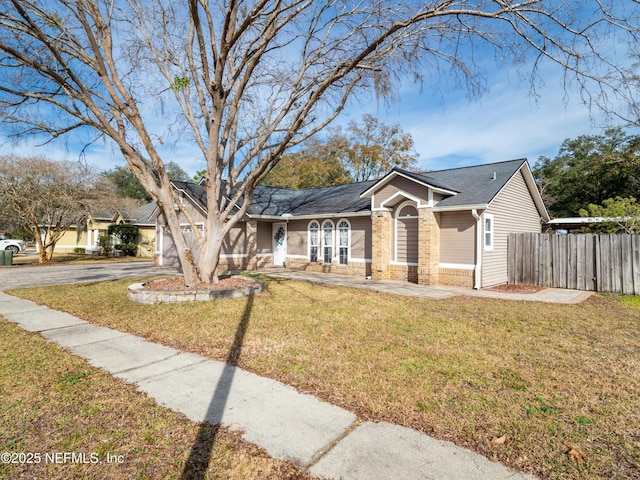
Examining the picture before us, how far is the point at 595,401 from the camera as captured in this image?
3.56 m

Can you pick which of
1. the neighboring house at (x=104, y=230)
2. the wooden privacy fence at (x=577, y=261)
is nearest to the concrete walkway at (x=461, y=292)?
the wooden privacy fence at (x=577, y=261)

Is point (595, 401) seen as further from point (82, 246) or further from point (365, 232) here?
point (82, 246)

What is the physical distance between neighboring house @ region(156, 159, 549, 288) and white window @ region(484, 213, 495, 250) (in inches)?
1.4

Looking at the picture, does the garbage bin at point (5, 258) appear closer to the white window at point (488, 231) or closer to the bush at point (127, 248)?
the bush at point (127, 248)

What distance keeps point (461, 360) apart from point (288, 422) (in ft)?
9.06

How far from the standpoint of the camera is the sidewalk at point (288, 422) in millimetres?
2502

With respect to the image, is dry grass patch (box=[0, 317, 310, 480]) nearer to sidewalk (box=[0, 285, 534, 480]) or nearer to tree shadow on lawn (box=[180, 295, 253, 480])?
tree shadow on lawn (box=[180, 295, 253, 480])

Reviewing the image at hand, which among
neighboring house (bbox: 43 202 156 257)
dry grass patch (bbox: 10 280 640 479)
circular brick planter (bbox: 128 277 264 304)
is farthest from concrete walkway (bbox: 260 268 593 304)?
neighboring house (bbox: 43 202 156 257)

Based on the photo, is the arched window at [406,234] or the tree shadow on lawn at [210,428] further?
the arched window at [406,234]

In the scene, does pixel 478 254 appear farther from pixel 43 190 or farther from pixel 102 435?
pixel 43 190

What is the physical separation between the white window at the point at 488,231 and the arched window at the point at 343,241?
228 inches

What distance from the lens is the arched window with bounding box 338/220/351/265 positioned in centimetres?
1556

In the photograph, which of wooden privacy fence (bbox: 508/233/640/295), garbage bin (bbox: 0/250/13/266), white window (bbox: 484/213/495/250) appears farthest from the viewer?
garbage bin (bbox: 0/250/13/266)

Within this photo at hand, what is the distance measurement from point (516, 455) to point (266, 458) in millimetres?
1976
